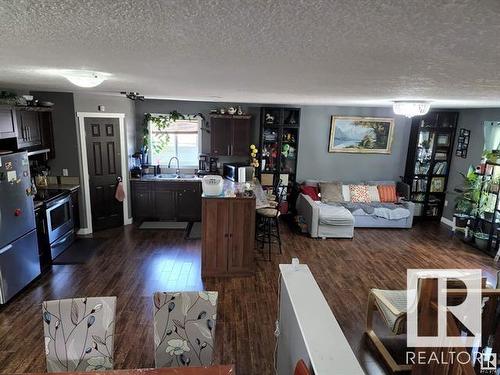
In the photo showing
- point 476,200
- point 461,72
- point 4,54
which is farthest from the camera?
point 476,200

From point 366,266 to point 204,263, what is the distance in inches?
98.5

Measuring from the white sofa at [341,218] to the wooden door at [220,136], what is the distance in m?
1.89

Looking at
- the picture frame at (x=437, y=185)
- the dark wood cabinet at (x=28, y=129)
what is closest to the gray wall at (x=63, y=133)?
the dark wood cabinet at (x=28, y=129)

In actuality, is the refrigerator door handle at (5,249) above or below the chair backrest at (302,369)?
below

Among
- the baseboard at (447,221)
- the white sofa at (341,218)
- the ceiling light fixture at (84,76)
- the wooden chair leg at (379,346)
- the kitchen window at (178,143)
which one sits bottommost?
the wooden chair leg at (379,346)

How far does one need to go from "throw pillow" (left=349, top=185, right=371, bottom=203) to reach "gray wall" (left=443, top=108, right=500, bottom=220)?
180 centimetres

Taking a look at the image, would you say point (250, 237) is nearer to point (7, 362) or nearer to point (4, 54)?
point (7, 362)

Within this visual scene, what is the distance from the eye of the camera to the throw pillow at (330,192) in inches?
261

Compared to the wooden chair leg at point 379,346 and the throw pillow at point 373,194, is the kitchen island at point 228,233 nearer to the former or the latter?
the wooden chair leg at point 379,346

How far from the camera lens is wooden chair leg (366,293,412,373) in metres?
2.89

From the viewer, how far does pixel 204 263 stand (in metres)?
4.43

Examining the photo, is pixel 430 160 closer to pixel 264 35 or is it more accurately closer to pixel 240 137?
pixel 240 137

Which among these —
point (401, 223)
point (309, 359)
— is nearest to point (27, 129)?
point (309, 359)

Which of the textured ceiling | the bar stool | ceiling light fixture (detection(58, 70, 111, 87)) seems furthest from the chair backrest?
the bar stool
